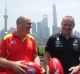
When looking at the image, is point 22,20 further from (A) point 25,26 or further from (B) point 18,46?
(B) point 18,46

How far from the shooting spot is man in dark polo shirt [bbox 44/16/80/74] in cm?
746

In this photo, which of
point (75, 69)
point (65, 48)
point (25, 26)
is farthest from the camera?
point (65, 48)

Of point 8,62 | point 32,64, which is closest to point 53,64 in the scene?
point 32,64

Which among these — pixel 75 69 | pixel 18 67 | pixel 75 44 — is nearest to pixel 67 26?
pixel 75 44

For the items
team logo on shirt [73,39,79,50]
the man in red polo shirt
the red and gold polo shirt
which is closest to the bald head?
the man in red polo shirt

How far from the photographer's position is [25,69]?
650 cm

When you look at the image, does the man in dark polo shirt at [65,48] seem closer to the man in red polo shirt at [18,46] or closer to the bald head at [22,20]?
the man in red polo shirt at [18,46]

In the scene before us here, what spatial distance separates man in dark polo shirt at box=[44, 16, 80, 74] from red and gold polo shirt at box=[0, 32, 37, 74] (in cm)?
72

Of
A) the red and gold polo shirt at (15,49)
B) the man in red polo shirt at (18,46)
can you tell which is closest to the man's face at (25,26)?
the man in red polo shirt at (18,46)

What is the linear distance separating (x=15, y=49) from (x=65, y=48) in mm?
1229

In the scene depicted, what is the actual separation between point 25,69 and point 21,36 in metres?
0.83

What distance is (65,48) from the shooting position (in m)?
7.54

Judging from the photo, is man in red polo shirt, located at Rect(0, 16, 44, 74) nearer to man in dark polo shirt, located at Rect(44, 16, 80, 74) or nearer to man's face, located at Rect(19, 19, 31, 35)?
man's face, located at Rect(19, 19, 31, 35)

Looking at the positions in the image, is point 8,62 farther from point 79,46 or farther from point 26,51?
point 79,46
